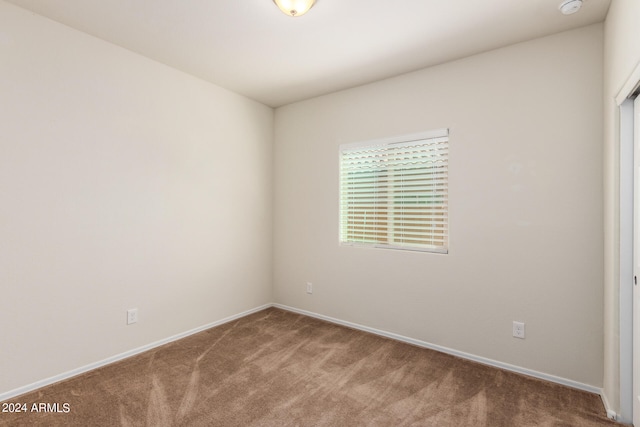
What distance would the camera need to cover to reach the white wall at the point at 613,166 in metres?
1.76

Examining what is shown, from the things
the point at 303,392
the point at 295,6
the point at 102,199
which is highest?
the point at 295,6

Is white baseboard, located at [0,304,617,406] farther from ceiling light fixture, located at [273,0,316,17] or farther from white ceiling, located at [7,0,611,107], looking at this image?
ceiling light fixture, located at [273,0,316,17]

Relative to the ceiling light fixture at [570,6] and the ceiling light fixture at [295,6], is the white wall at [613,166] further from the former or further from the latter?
the ceiling light fixture at [295,6]

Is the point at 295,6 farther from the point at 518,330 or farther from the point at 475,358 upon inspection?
the point at 475,358

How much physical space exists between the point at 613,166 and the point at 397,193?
1.63m

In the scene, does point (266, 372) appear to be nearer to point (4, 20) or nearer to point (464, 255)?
point (464, 255)

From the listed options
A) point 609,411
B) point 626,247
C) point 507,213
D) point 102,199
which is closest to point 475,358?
point 609,411

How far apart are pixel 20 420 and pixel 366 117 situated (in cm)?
357

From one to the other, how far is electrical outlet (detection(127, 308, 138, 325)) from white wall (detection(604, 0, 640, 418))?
358 cm

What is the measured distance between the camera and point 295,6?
6.63 feet

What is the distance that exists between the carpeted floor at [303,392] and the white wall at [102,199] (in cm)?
39

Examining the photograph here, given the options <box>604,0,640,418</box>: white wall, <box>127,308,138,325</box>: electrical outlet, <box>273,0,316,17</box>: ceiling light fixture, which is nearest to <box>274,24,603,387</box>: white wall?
<box>604,0,640,418</box>: white wall

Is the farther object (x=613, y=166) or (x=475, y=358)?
(x=475, y=358)

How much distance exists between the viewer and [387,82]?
323cm
